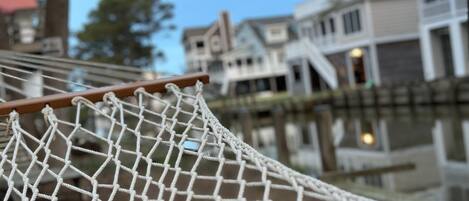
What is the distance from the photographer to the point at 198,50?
57938mm

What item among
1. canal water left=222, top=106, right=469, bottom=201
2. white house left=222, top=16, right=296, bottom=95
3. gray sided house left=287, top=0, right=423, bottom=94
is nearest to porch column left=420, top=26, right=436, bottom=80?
gray sided house left=287, top=0, right=423, bottom=94

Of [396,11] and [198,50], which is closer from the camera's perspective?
[396,11]

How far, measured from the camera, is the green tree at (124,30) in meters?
28.9

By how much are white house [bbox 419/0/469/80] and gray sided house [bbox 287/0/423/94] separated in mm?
1917

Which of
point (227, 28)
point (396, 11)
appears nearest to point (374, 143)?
point (396, 11)

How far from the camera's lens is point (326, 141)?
9.80 metres

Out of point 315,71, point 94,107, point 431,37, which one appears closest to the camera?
point 94,107

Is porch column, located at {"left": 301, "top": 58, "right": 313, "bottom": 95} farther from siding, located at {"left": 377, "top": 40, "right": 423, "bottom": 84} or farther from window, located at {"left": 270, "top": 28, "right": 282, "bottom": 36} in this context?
window, located at {"left": 270, "top": 28, "right": 282, "bottom": 36}

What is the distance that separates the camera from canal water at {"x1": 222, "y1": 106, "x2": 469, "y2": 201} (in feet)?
25.9

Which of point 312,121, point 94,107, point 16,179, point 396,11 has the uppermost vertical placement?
point 396,11

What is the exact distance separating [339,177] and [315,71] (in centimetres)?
2667

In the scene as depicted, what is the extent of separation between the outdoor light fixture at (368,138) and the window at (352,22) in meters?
13.8

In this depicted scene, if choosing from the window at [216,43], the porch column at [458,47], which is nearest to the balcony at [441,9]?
the porch column at [458,47]

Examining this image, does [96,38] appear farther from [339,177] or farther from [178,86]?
[178,86]
